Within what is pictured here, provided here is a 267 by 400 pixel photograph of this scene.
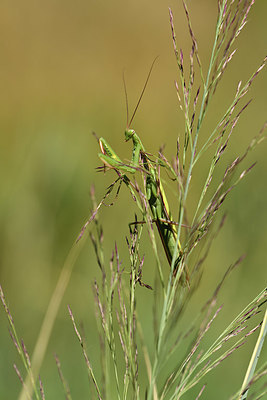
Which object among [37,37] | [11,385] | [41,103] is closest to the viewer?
[11,385]

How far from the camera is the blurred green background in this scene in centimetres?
163

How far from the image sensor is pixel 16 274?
1773 millimetres

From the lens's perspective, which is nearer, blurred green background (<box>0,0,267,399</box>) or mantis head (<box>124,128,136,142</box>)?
mantis head (<box>124,128,136,142</box>)

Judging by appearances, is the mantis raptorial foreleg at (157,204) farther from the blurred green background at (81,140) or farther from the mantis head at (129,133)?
the blurred green background at (81,140)

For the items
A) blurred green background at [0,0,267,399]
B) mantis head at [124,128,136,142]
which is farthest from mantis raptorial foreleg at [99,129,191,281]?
blurred green background at [0,0,267,399]

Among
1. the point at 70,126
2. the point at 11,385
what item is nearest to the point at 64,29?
the point at 70,126

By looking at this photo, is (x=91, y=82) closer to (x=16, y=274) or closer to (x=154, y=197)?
(x=16, y=274)

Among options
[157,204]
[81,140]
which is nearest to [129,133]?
[157,204]

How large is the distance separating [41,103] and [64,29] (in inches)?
17.3

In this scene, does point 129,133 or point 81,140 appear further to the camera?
point 81,140

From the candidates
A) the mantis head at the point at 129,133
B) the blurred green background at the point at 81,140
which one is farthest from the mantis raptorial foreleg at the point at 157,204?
the blurred green background at the point at 81,140

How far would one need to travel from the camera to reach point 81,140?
204 centimetres

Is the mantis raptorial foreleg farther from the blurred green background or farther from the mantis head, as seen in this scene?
the blurred green background

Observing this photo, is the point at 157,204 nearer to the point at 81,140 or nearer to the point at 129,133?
the point at 129,133
